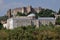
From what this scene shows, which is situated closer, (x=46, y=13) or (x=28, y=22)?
(x=28, y=22)

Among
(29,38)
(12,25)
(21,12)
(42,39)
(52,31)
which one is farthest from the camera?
(21,12)

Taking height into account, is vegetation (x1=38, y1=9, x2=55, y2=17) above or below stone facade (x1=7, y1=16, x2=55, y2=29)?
below

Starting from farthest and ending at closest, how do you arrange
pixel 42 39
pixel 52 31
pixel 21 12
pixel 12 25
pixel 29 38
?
1. pixel 21 12
2. pixel 12 25
3. pixel 52 31
4. pixel 42 39
5. pixel 29 38

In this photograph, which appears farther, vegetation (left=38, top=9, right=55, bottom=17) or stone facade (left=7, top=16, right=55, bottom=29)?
vegetation (left=38, top=9, right=55, bottom=17)

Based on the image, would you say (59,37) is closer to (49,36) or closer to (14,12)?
(49,36)

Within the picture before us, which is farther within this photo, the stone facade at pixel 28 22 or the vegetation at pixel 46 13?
the vegetation at pixel 46 13

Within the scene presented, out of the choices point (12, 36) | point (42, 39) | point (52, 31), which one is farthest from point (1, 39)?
point (52, 31)

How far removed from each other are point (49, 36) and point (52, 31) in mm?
3324

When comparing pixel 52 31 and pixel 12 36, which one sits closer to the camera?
pixel 12 36

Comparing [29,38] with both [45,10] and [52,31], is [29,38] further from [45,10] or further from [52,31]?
[45,10]

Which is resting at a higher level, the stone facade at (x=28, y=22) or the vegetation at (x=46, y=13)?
the stone facade at (x=28, y=22)

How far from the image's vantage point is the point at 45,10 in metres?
54.0

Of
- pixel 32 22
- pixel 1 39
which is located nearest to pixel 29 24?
pixel 32 22

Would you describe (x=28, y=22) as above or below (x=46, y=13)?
above
